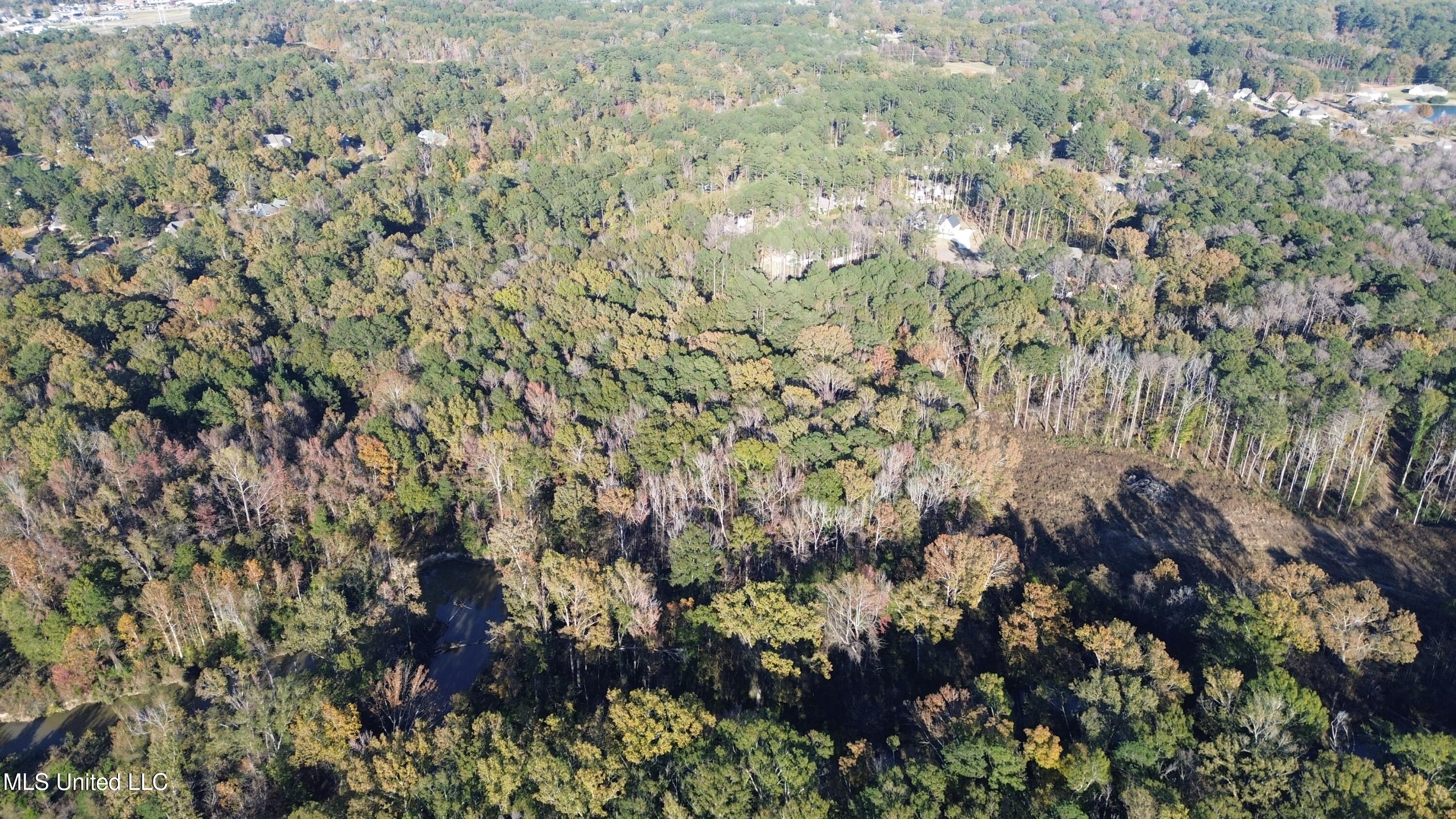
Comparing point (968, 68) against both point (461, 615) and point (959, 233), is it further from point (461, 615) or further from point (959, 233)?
point (461, 615)

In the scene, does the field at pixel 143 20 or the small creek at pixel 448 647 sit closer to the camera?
the small creek at pixel 448 647

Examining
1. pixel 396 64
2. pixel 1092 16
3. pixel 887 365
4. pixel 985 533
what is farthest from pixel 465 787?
pixel 1092 16

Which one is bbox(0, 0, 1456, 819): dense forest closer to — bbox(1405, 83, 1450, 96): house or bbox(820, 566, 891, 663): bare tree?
bbox(820, 566, 891, 663): bare tree

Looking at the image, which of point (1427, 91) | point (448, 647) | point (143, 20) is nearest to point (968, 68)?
point (1427, 91)

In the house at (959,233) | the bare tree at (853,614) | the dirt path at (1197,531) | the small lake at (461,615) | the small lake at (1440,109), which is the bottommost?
the small lake at (461,615)

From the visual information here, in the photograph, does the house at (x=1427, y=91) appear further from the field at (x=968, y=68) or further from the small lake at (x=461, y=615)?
the small lake at (x=461, y=615)

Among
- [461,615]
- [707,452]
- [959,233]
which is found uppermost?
[959,233]

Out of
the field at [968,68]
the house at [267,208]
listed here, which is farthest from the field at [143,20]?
the field at [968,68]
